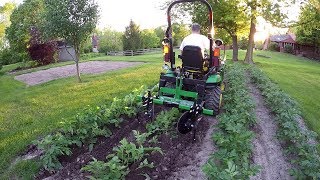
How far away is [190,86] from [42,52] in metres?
27.8

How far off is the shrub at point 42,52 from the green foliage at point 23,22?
1466mm

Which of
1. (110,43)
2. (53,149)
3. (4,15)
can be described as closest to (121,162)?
(53,149)

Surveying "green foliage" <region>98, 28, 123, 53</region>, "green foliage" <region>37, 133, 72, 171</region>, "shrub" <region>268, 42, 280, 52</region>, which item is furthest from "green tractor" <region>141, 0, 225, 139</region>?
"shrub" <region>268, 42, 280, 52</region>

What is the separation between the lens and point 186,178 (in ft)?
16.8

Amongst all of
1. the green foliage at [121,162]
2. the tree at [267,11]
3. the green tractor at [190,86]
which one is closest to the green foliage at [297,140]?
the green tractor at [190,86]

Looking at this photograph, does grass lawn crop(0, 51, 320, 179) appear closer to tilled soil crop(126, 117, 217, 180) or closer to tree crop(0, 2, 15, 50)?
tilled soil crop(126, 117, 217, 180)

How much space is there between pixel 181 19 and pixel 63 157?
69.9 ft

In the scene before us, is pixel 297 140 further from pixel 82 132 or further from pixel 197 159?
pixel 82 132

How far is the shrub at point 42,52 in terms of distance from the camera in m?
31.7

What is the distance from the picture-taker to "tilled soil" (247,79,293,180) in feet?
17.9

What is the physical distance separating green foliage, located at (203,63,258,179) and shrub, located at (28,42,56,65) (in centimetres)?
2668

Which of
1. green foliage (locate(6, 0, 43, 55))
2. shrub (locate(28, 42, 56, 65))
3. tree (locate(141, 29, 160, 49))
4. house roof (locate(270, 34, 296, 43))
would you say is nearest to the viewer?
shrub (locate(28, 42, 56, 65))

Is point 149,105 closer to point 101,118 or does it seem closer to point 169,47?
point 101,118

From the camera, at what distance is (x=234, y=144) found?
552cm
